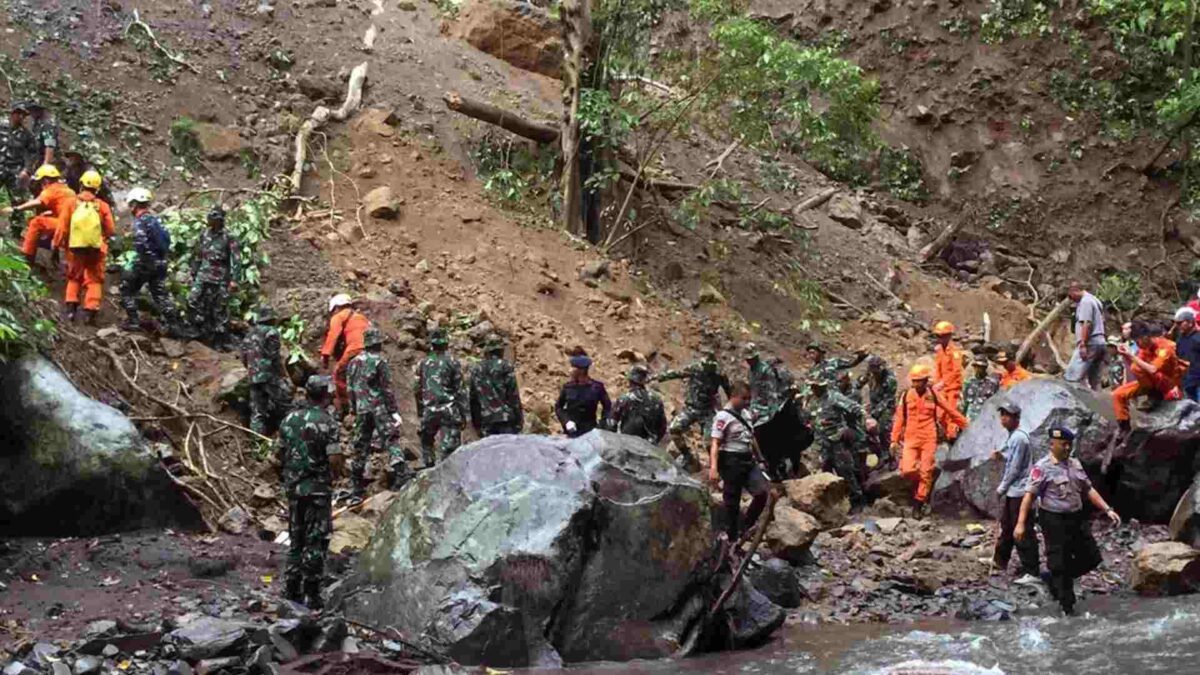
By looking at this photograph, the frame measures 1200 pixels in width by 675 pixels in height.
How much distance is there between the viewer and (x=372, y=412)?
488 inches

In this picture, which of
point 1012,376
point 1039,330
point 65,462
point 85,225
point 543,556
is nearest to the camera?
point 543,556

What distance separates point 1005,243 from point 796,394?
12955 mm

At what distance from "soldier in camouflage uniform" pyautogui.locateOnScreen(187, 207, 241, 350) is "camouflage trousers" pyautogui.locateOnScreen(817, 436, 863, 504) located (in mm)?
6573

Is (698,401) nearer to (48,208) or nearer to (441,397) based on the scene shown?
(441,397)

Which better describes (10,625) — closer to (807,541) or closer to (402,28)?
(807,541)

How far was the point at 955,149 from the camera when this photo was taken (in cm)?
2675

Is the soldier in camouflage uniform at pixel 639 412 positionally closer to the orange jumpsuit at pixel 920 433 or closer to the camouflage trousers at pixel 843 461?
the camouflage trousers at pixel 843 461

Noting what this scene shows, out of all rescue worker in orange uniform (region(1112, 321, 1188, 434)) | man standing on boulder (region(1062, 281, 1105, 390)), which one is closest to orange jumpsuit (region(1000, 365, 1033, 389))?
man standing on boulder (region(1062, 281, 1105, 390))

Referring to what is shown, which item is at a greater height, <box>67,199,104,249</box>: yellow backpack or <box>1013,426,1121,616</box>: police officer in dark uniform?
<box>67,199,104,249</box>: yellow backpack

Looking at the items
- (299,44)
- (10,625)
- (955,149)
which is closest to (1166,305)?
(955,149)

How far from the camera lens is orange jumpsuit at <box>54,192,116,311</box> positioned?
12922 millimetres

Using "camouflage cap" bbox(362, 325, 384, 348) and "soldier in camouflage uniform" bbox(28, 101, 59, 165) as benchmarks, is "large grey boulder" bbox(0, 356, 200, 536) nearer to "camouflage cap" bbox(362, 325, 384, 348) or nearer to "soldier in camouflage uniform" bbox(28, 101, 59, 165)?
"camouflage cap" bbox(362, 325, 384, 348)

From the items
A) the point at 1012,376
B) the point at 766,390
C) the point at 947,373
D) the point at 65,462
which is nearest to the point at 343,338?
the point at 65,462

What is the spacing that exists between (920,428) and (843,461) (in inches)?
39.1
